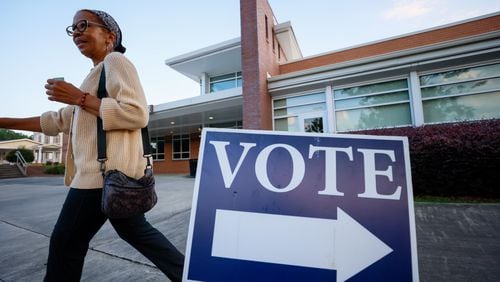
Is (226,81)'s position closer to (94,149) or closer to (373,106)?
(373,106)

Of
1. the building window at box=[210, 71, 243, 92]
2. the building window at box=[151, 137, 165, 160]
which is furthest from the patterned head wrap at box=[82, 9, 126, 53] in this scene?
the building window at box=[151, 137, 165, 160]

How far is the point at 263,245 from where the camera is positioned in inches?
40.0

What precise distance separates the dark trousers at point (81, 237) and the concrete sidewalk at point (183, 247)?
0.87 m

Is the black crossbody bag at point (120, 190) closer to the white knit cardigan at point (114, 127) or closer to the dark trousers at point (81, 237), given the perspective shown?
the white knit cardigan at point (114, 127)

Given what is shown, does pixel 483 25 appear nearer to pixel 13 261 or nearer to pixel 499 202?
pixel 499 202

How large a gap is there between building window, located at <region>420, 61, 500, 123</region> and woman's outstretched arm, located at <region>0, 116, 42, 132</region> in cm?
986

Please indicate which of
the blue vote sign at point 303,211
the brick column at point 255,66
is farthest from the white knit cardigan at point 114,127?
the brick column at point 255,66

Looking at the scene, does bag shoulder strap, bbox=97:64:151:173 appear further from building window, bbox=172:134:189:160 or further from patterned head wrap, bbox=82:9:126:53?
building window, bbox=172:134:189:160

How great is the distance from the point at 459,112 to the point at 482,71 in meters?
1.42

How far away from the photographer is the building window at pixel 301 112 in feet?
31.8

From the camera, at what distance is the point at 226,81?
639 inches

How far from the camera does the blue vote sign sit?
960mm

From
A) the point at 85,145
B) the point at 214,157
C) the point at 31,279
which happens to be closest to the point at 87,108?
the point at 85,145

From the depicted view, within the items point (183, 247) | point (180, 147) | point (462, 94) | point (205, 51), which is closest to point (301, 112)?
point (462, 94)
